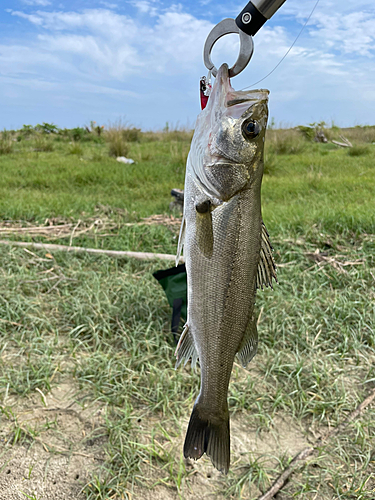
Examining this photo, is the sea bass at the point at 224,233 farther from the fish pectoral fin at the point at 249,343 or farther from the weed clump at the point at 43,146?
the weed clump at the point at 43,146

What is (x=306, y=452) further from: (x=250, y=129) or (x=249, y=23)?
(x=249, y=23)

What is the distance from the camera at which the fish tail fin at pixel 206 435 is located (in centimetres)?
125

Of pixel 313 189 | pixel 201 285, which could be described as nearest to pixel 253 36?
pixel 201 285

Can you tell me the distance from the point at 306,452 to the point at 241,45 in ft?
8.41

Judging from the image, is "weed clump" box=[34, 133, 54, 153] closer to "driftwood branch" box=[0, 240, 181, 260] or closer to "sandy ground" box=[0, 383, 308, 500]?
"driftwood branch" box=[0, 240, 181, 260]

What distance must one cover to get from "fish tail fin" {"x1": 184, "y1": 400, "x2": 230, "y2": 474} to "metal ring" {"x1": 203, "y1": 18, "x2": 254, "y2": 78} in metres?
0.96

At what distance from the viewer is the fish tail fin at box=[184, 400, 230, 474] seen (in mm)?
1247

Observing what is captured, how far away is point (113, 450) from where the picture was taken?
272 centimetres

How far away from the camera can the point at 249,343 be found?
48.8 inches

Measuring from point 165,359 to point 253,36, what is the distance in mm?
2840

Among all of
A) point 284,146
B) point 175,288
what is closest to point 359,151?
point 284,146

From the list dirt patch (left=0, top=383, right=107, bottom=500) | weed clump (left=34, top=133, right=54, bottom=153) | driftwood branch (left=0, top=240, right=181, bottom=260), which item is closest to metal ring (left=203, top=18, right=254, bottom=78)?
dirt patch (left=0, top=383, right=107, bottom=500)

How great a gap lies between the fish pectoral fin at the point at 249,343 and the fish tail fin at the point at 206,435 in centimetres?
19

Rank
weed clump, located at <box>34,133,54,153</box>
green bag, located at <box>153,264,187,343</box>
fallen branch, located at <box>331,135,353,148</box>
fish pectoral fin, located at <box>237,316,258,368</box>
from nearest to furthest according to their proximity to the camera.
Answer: fish pectoral fin, located at <box>237,316,258,368</box> < green bag, located at <box>153,264,187,343</box> < weed clump, located at <box>34,133,54,153</box> < fallen branch, located at <box>331,135,353,148</box>
